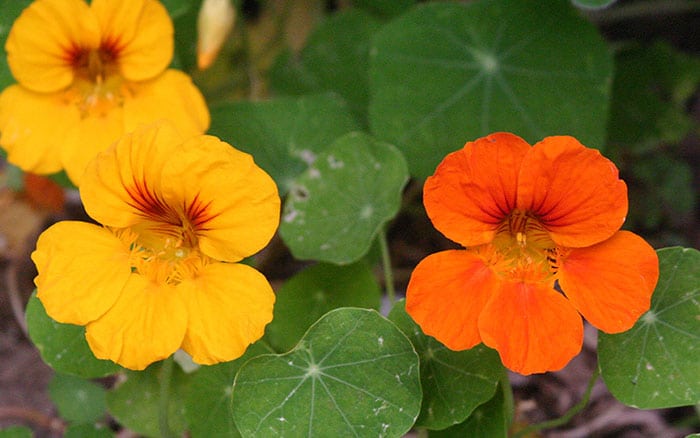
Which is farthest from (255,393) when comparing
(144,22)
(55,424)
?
(55,424)

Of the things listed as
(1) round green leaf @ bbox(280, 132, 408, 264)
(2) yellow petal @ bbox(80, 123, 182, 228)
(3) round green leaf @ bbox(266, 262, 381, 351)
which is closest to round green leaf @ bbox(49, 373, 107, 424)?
(3) round green leaf @ bbox(266, 262, 381, 351)

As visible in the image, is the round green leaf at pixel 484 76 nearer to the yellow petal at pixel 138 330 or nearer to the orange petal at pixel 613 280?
the orange petal at pixel 613 280

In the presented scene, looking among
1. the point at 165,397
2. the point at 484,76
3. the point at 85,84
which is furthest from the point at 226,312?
the point at 484,76

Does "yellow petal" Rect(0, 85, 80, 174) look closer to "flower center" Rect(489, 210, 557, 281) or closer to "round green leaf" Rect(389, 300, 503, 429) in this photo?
"round green leaf" Rect(389, 300, 503, 429)

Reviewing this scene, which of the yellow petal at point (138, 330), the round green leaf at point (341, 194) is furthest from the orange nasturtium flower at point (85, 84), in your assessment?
the yellow petal at point (138, 330)

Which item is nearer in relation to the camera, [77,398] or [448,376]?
[448,376]

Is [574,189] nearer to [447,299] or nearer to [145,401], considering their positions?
[447,299]

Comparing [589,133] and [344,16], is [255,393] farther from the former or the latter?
[344,16]

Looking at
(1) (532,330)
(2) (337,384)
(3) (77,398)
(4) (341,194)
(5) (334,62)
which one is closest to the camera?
(1) (532,330)
